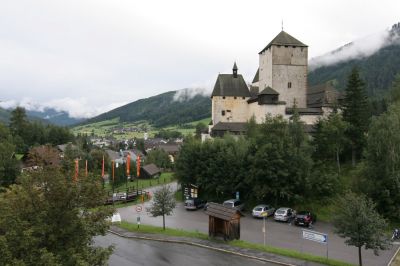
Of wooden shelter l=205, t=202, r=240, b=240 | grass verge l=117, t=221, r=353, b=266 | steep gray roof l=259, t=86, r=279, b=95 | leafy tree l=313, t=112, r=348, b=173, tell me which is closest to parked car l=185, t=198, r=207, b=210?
grass verge l=117, t=221, r=353, b=266

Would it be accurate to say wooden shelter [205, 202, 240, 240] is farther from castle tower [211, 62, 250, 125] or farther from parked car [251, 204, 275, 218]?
castle tower [211, 62, 250, 125]

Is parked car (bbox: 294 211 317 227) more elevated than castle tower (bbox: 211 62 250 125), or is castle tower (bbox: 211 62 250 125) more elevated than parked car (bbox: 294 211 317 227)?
castle tower (bbox: 211 62 250 125)

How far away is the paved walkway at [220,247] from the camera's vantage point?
79.5 feet

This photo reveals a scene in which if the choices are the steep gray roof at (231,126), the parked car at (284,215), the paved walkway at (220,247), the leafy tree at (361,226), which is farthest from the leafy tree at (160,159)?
the leafy tree at (361,226)

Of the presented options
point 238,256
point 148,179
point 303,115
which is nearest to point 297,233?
point 238,256

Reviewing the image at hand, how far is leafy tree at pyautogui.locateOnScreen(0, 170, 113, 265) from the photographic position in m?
13.5

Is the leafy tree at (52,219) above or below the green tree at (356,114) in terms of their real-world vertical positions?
below

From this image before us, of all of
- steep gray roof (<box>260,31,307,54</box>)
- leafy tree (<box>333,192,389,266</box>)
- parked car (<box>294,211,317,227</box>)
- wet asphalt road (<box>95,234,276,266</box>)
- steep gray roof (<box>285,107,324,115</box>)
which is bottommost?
wet asphalt road (<box>95,234,276,266</box>)

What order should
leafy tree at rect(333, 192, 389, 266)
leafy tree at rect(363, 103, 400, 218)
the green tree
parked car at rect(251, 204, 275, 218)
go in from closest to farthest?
leafy tree at rect(333, 192, 389, 266) < leafy tree at rect(363, 103, 400, 218) < parked car at rect(251, 204, 275, 218) < the green tree

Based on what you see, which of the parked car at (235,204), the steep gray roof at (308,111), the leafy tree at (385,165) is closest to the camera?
the leafy tree at (385,165)

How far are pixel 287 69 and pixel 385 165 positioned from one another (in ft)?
95.5

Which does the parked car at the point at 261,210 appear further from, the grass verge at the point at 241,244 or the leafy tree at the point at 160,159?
the leafy tree at the point at 160,159

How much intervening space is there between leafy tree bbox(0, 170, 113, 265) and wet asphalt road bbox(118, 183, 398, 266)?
16895 millimetres

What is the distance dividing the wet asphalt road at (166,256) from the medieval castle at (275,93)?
32.9 metres
